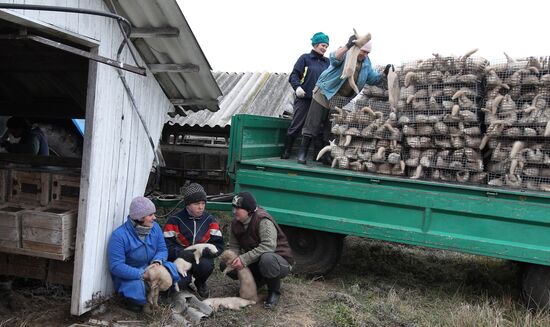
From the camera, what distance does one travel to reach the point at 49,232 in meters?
3.95

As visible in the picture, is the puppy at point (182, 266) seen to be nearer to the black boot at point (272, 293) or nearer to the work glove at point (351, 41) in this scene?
the black boot at point (272, 293)

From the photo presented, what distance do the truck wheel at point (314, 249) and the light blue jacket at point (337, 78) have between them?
1.67 metres

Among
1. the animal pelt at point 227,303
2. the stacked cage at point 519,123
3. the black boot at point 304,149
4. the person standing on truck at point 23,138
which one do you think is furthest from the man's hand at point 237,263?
the person standing on truck at point 23,138

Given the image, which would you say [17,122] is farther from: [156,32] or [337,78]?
[337,78]

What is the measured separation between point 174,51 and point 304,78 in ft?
7.37

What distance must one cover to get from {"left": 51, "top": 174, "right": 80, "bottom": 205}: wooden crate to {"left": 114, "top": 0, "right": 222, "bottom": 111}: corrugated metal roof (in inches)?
53.1

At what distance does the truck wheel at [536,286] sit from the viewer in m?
4.41

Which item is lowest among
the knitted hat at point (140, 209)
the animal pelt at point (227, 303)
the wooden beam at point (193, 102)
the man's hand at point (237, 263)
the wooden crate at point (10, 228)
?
the animal pelt at point (227, 303)

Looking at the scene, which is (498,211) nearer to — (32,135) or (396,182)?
(396,182)

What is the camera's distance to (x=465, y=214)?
14.8ft

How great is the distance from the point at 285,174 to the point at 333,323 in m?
1.73

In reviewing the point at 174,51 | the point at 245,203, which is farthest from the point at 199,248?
the point at 174,51

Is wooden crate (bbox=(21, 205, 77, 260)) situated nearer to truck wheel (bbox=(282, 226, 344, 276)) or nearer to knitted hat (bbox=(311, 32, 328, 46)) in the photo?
truck wheel (bbox=(282, 226, 344, 276))

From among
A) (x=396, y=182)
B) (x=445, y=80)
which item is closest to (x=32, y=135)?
(x=396, y=182)
